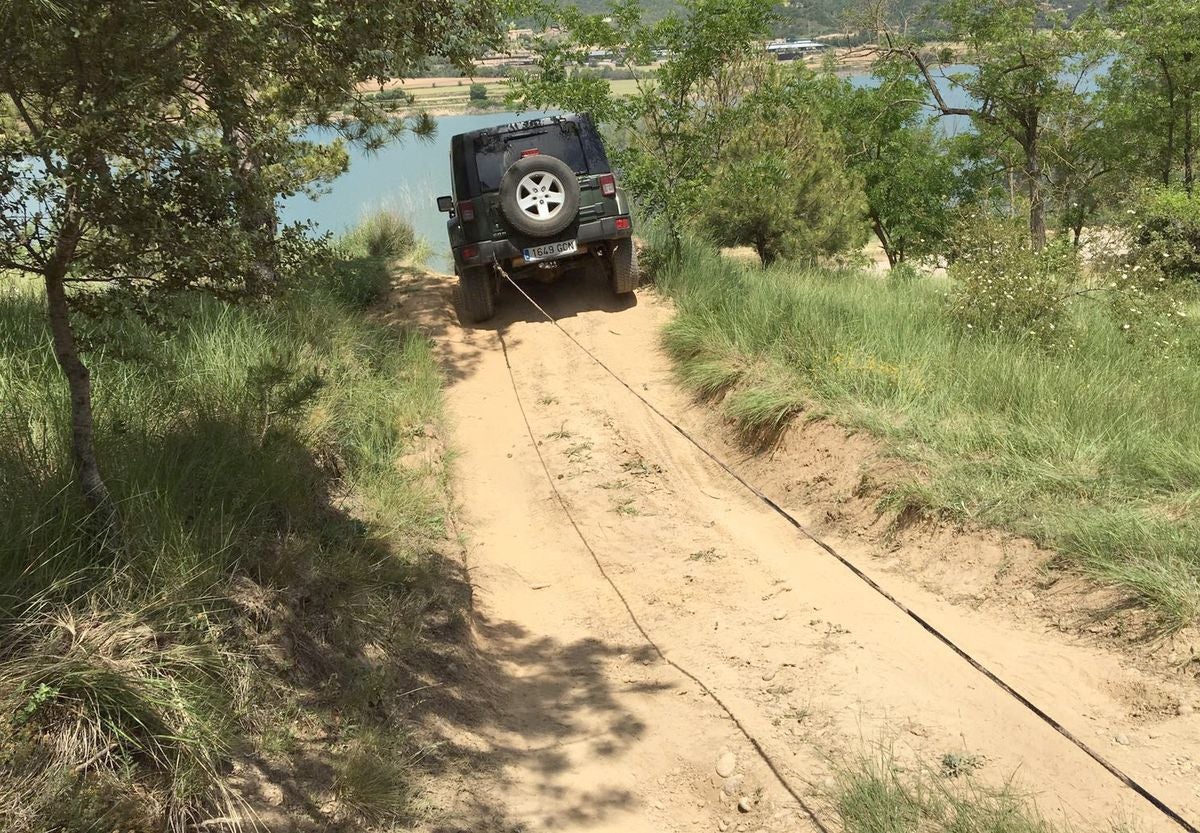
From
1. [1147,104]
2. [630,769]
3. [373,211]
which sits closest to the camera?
[630,769]

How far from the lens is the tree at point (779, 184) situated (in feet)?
38.5

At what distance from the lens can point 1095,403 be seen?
18.9 feet

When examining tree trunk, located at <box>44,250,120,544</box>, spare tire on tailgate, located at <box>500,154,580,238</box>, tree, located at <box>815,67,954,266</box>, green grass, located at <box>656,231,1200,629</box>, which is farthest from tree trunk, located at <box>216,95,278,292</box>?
tree, located at <box>815,67,954,266</box>

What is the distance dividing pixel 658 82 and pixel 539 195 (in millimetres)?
3616

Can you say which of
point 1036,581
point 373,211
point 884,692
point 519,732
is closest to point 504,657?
point 519,732

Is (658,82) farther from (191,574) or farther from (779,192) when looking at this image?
(191,574)

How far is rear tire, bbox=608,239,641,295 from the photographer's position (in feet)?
33.0

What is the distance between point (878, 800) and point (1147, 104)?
78.5 ft

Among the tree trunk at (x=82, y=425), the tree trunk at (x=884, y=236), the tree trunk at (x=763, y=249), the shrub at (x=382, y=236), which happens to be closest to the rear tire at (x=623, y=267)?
the tree trunk at (x=763, y=249)

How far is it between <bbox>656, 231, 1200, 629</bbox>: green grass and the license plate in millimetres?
1398

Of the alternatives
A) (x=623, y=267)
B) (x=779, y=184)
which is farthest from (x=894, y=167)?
(x=623, y=267)

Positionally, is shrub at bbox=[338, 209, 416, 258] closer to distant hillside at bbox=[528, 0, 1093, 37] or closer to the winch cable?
distant hillside at bbox=[528, 0, 1093, 37]

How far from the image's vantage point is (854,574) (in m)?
5.35

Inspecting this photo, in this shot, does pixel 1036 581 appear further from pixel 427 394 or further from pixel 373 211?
pixel 373 211
